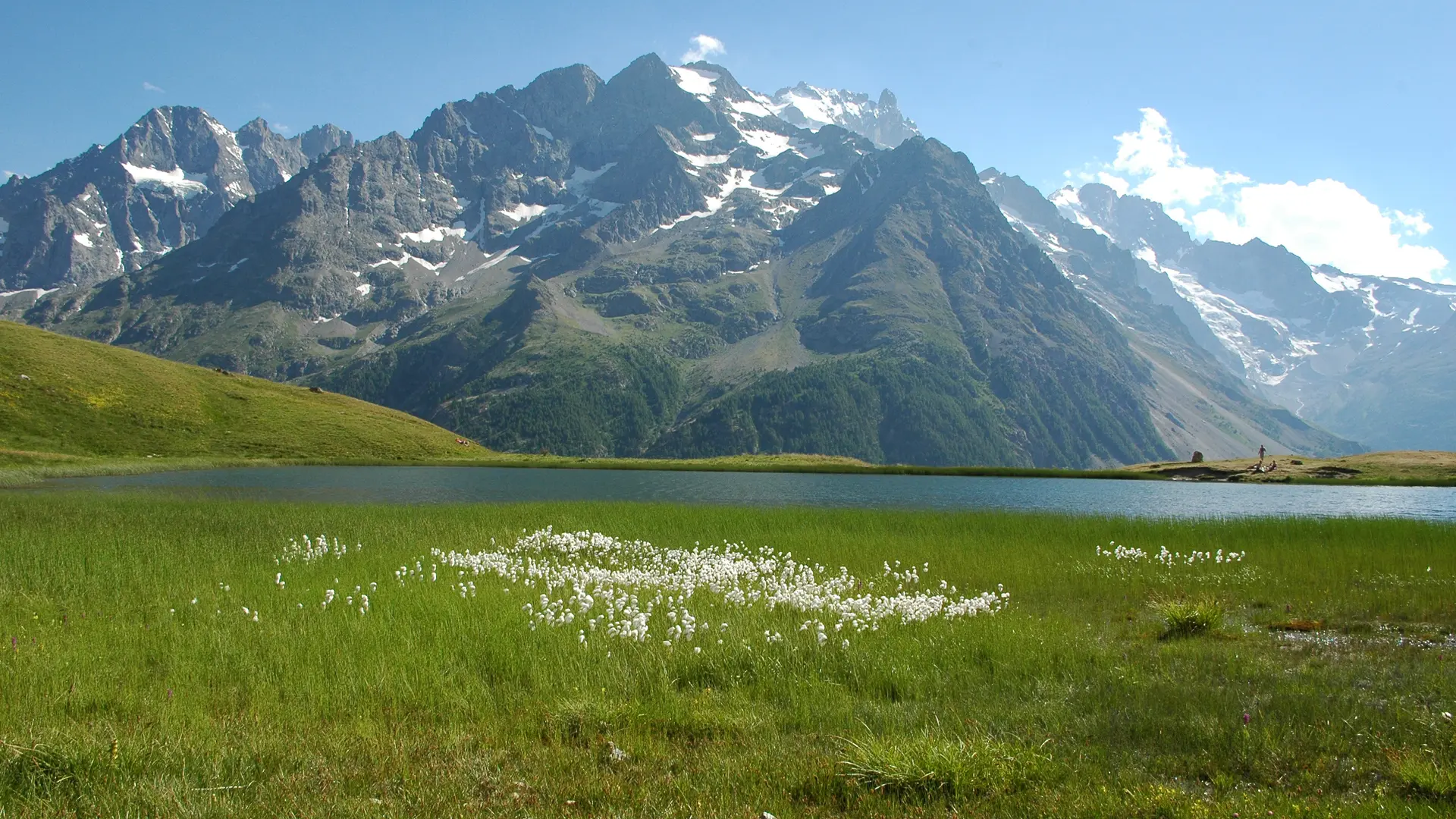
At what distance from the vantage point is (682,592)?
18344 millimetres

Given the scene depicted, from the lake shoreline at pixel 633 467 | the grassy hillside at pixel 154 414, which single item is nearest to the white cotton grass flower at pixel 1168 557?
the lake shoreline at pixel 633 467

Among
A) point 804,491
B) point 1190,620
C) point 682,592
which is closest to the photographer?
point 1190,620

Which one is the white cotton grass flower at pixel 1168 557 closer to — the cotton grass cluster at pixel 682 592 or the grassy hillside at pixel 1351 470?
the cotton grass cluster at pixel 682 592

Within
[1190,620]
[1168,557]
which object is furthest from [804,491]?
[1190,620]

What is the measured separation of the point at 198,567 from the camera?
74.6ft

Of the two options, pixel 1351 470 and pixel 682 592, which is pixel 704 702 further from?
pixel 1351 470

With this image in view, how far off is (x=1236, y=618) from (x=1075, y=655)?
8137mm

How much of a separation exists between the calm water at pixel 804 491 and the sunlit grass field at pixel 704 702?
36338 mm

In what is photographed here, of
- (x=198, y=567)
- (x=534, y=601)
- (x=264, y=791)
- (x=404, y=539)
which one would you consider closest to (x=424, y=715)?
(x=264, y=791)

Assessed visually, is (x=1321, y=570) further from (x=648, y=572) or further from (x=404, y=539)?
(x=404, y=539)

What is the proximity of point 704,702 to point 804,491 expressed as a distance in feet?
229

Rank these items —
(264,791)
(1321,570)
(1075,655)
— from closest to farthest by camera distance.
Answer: (264,791)
(1075,655)
(1321,570)

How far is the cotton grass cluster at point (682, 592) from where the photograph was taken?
15.1m

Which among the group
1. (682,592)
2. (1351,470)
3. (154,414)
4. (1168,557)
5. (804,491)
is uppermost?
(154,414)
